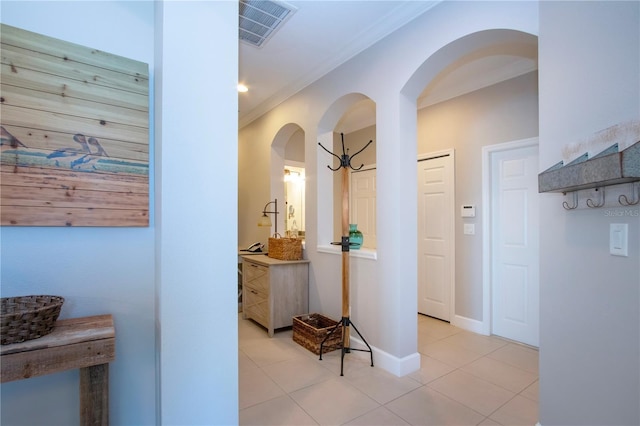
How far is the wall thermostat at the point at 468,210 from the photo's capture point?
333cm

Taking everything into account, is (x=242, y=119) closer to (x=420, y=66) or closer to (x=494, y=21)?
(x=420, y=66)

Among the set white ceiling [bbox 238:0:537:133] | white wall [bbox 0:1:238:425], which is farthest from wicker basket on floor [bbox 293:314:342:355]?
white ceiling [bbox 238:0:537:133]

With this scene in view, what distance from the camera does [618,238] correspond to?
4.34ft

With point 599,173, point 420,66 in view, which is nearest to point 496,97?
point 420,66

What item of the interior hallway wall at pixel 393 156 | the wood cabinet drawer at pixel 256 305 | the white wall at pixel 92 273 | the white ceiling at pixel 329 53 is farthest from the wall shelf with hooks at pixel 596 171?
the wood cabinet drawer at pixel 256 305

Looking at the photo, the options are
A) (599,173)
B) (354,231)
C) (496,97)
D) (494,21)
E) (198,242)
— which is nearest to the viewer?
(599,173)

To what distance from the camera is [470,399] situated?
6.73ft

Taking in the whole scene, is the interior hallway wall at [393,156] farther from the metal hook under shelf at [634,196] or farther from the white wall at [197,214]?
the white wall at [197,214]

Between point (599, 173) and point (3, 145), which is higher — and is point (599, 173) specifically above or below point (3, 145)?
below

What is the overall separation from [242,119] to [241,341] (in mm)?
3282

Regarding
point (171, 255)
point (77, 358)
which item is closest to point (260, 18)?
point (171, 255)

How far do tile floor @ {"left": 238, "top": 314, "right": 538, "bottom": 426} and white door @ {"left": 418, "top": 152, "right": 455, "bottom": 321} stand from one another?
75cm

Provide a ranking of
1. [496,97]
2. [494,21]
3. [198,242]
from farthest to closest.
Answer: [496,97] < [494,21] < [198,242]

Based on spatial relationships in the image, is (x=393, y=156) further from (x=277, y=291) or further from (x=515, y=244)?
(x=277, y=291)
